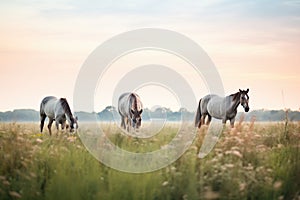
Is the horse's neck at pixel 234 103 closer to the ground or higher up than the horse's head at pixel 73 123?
higher up

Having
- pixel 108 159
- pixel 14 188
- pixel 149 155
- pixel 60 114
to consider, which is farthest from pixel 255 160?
pixel 60 114

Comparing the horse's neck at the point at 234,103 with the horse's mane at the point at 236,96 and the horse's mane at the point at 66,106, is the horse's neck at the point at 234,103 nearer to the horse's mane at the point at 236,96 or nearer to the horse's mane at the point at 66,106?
the horse's mane at the point at 236,96

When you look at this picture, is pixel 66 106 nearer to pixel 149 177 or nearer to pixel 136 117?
pixel 136 117

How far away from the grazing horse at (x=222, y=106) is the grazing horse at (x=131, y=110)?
256 centimetres

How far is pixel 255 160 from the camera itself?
8.07 metres

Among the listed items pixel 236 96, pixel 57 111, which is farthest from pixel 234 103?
pixel 57 111

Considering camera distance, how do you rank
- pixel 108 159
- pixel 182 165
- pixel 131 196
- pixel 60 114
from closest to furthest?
1. pixel 131 196
2. pixel 182 165
3. pixel 108 159
4. pixel 60 114

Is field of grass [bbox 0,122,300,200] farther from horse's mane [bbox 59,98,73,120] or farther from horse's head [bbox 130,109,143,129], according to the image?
horse's mane [bbox 59,98,73,120]

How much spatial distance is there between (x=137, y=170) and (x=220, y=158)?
1243 millimetres

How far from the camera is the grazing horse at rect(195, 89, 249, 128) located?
641 inches

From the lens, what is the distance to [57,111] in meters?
16.9

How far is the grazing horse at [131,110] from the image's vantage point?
15.8m

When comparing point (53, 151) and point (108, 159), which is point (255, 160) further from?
point (53, 151)

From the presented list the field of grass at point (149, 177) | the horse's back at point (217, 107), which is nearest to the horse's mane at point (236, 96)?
the horse's back at point (217, 107)
